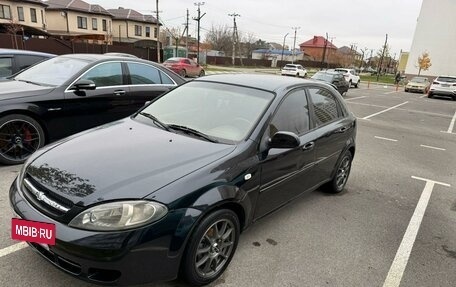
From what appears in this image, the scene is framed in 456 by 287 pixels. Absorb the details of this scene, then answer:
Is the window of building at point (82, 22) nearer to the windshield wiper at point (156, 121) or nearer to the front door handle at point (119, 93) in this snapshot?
the front door handle at point (119, 93)

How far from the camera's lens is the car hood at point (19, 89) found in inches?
179

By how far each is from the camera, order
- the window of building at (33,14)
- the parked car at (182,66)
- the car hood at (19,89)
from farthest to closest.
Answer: the window of building at (33,14) < the parked car at (182,66) < the car hood at (19,89)

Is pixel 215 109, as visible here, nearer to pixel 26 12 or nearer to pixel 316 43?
pixel 26 12

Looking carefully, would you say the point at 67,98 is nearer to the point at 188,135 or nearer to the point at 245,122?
the point at 188,135

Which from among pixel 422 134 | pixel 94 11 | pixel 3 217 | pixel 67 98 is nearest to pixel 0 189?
pixel 3 217

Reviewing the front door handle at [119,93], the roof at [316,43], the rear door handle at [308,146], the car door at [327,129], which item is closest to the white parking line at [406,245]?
the car door at [327,129]

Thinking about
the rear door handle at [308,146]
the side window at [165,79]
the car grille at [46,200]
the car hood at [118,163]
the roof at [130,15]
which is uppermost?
the roof at [130,15]

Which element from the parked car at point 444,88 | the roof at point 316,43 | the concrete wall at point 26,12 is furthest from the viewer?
the roof at point 316,43

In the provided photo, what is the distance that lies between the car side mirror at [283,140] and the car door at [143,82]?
3513mm

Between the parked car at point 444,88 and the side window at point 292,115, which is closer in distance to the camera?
the side window at point 292,115

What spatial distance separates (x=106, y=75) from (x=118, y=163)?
345cm

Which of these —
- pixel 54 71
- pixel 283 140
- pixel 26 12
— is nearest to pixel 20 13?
pixel 26 12

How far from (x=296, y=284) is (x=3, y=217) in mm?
2829

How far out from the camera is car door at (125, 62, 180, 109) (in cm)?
586
